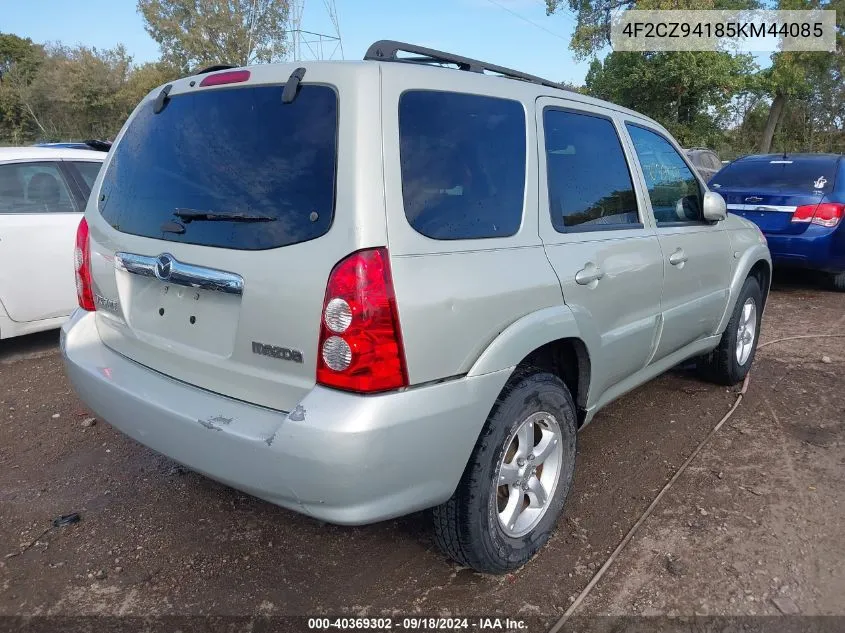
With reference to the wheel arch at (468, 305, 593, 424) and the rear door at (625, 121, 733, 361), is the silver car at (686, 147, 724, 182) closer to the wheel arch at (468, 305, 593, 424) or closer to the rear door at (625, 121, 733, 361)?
the rear door at (625, 121, 733, 361)

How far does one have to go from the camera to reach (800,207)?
696cm

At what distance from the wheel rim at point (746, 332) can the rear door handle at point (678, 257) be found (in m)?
1.15

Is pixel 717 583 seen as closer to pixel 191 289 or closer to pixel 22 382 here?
pixel 191 289

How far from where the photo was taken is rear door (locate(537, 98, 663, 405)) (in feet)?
8.41

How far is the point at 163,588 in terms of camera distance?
2.38 m

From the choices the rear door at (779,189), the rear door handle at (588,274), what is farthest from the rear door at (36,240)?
the rear door at (779,189)

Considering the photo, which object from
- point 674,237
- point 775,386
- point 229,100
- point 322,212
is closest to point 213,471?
point 322,212

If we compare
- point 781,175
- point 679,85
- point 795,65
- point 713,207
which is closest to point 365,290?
point 713,207

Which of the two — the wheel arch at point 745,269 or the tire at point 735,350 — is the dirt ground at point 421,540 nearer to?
the tire at point 735,350

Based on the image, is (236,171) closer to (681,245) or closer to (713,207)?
(681,245)

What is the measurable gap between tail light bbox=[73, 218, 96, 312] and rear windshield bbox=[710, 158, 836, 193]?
7.15m

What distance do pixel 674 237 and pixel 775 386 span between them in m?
1.84

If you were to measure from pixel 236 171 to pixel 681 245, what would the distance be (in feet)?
7.80

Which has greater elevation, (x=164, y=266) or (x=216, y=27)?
(x=216, y=27)
